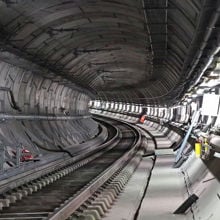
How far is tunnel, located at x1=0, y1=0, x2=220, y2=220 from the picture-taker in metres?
10.2

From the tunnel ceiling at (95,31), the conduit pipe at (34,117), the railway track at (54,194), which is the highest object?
the tunnel ceiling at (95,31)

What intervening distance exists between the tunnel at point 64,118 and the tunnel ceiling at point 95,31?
1.7 inches

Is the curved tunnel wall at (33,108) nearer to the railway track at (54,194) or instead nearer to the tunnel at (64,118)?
the tunnel at (64,118)

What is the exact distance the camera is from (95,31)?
1923 cm

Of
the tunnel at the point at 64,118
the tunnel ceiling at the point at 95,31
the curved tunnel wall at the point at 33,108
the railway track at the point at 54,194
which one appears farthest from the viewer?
the curved tunnel wall at the point at 33,108

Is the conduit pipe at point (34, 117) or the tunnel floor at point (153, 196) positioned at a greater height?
the conduit pipe at point (34, 117)

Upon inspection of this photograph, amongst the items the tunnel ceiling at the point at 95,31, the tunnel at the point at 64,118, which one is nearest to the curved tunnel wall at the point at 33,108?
the tunnel at the point at 64,118

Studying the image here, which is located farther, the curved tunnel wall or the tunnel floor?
the curved tunnel wall

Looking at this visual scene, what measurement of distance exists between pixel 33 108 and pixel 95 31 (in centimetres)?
432

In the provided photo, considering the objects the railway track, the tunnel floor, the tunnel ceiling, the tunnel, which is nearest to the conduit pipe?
the tunnel

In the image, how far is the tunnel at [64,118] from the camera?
1025 cm

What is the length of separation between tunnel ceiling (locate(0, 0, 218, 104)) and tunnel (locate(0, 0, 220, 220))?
0.14 feet

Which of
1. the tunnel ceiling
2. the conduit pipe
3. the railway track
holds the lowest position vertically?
the railway track

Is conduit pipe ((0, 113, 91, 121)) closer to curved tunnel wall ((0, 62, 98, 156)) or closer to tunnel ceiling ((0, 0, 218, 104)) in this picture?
curved tunnel wall ((0, 62, 98, 156))
